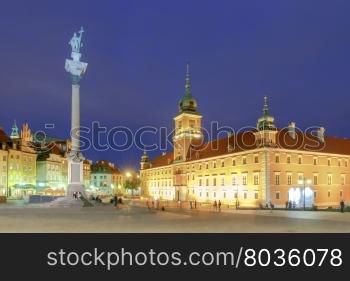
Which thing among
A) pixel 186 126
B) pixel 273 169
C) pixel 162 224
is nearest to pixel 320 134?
pixel 273 169

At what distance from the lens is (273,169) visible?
65.8 metres

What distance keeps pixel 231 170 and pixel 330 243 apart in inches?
2231

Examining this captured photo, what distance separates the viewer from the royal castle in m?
66.1

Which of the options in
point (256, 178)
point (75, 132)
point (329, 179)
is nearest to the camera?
point (75, 132)

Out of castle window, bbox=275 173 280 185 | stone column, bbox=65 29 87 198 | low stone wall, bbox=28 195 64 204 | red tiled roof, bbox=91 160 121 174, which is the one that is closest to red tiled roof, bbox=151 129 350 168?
castle window, bbox=275 173 280 185

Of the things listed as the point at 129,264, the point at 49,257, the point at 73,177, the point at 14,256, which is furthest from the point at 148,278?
the point at 73,177

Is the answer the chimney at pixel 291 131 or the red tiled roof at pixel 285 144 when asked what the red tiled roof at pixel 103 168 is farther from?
the chimney at pixel 291 131

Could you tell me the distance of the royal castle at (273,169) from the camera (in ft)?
217

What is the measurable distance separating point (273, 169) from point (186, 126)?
36277 millimetres

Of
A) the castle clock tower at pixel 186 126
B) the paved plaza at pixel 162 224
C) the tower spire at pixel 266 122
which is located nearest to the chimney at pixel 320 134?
the tower spire at pixel 266 122

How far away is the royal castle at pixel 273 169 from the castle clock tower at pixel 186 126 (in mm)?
9448

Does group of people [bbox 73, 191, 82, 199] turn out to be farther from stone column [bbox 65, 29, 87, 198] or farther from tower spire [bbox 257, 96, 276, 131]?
tower spire [bbox 257, 96, 276, 131]

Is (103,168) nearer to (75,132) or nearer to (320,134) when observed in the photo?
(320,134)

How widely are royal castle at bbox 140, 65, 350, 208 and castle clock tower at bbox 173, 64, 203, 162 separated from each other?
9.45 meters
